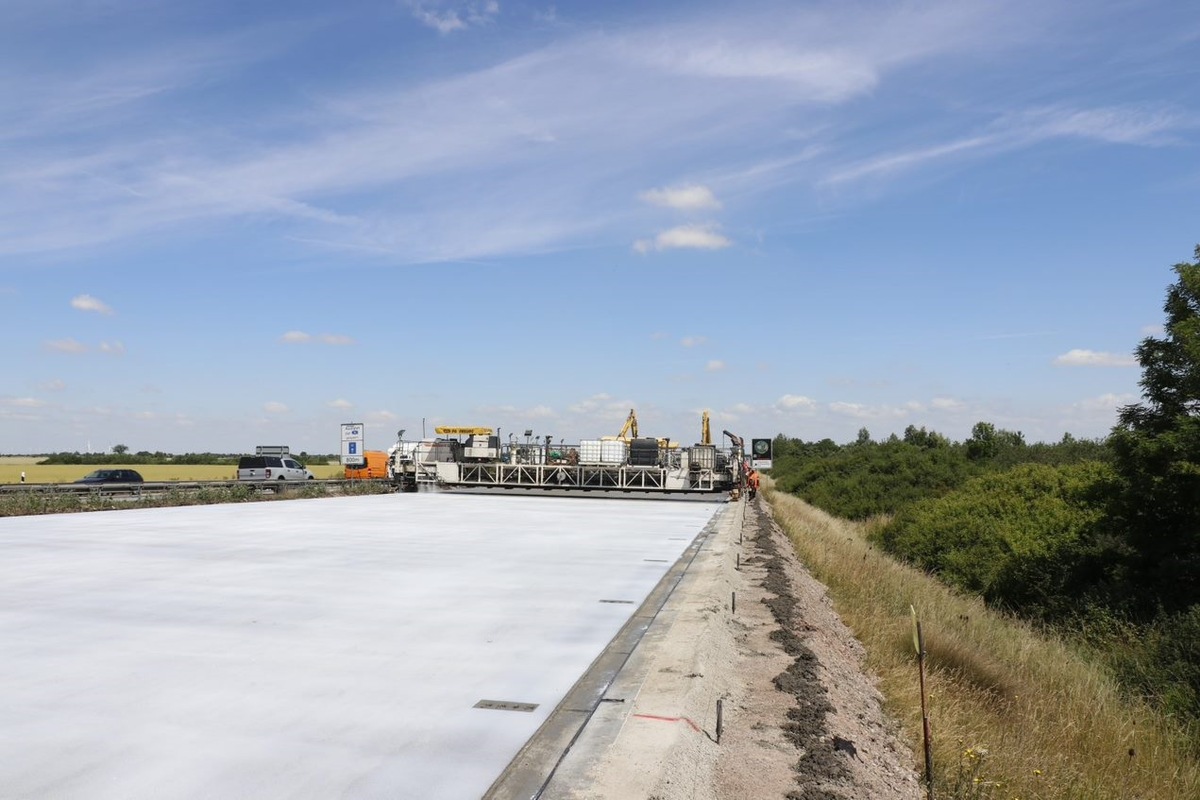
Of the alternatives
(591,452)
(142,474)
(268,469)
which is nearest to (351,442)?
(268,469)

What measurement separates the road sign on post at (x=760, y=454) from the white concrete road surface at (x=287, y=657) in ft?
80.6

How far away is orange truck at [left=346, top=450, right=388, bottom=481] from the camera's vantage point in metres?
54.5

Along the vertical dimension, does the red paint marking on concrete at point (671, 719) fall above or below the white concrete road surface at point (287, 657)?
below

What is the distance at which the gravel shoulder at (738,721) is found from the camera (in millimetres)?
4914

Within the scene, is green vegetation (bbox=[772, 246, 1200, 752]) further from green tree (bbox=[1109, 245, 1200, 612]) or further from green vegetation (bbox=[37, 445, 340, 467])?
green vegetation (bbox=[37, 445, 340, 467])

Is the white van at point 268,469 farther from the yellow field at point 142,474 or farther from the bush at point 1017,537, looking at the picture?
the bush at point 1017,537

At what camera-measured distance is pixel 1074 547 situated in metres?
21.3

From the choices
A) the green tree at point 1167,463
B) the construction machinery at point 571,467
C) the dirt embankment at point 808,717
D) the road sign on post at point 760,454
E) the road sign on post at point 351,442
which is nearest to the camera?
the dirt embankment at point 808,717

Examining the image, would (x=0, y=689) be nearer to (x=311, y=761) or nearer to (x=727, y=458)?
(x=311, y=761)

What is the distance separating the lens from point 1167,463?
731 inches

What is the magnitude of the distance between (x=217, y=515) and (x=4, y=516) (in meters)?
4.92

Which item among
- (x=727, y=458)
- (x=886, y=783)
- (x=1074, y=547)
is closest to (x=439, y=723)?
(x=886, y=783)

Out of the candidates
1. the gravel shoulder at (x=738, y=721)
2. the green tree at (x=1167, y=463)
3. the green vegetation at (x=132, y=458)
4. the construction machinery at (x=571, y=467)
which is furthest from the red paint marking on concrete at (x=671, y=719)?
the green vegetation at (x=132, y=458)

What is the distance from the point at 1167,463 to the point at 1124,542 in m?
2.27
